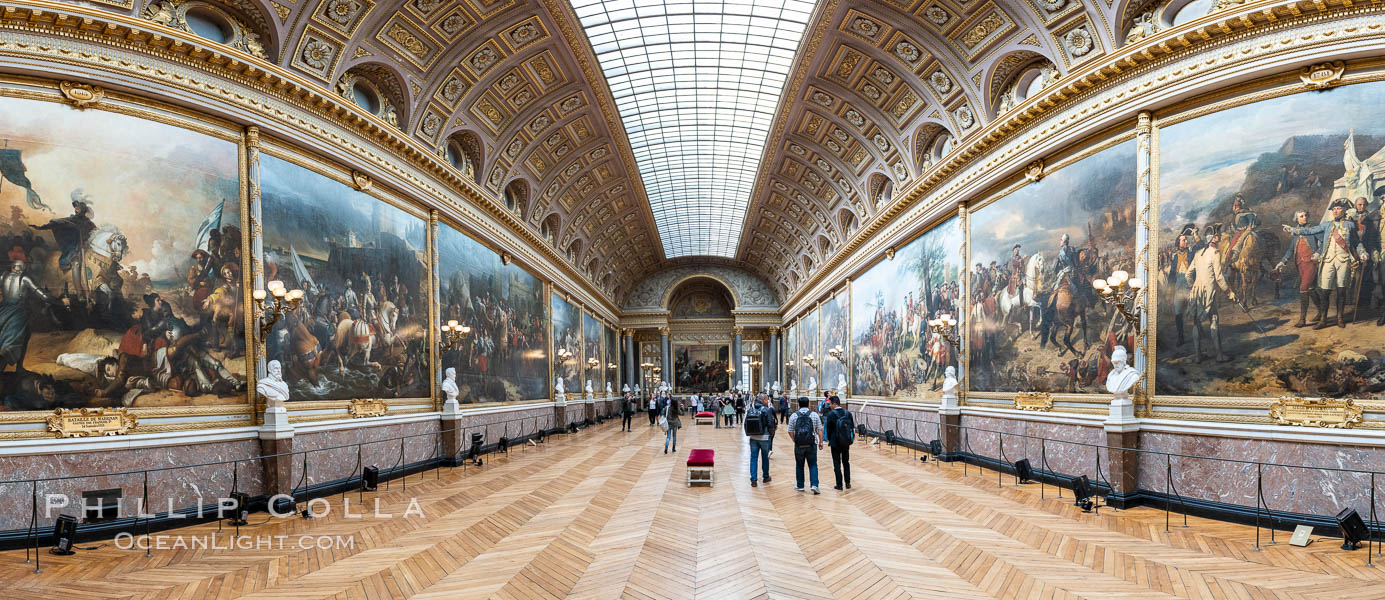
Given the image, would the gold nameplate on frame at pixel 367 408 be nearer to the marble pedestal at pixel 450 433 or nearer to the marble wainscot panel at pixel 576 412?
the marble pedestal at pixel 450 433

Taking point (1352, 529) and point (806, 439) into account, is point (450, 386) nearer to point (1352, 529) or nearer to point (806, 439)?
point (806, 439)

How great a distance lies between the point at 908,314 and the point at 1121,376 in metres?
10.6

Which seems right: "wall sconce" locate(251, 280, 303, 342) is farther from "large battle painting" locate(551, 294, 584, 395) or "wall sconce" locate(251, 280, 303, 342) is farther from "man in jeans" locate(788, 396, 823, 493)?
"large battle painting" locate(551, 294, 584, 395)

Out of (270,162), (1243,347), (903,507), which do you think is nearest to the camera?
(1243,347)

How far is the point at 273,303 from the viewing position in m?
11.3

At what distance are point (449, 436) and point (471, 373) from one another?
2.86 metres

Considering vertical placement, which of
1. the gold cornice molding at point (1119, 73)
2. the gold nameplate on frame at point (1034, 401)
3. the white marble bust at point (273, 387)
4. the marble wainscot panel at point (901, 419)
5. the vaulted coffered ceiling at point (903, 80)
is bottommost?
the marble wainscot panel at point (901, 419)

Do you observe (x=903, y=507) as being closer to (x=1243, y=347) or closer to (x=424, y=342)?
(x=1243, y=347)

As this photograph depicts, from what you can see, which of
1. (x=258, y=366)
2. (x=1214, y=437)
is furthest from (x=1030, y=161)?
(x=258, y=366)

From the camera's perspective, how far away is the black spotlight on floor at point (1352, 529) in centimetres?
745

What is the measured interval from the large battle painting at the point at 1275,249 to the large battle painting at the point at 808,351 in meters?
23.7

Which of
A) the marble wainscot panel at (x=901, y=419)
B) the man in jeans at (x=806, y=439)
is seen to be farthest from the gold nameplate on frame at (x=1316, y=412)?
the marble wainscot panel at (x=901, y=419)

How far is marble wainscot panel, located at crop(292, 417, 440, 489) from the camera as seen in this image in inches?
465

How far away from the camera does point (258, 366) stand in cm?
1116
